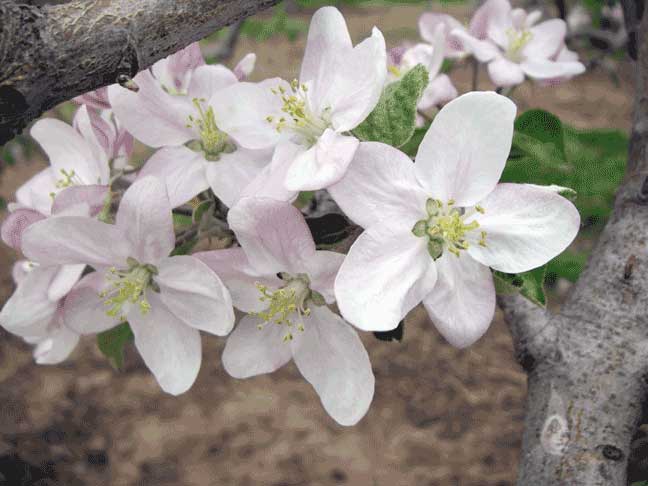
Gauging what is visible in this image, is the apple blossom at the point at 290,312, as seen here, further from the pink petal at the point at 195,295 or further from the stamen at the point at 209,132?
the stamen at the point at 209,132

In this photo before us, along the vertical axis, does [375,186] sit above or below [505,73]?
above

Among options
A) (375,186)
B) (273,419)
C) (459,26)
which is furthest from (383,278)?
(273,419)

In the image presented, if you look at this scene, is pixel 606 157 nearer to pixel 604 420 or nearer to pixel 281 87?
pixel 604 420

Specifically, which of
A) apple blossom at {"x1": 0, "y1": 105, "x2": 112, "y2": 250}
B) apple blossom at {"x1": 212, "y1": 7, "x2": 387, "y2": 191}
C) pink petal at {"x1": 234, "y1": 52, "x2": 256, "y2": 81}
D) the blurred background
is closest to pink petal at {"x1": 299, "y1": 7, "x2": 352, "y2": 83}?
apple blossom at {"x1": 212, "y1": 7, "x2": 387, "y2": 191}


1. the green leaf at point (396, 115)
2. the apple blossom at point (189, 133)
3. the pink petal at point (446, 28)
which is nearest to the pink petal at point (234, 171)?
the apple blossom at point (189, 133)

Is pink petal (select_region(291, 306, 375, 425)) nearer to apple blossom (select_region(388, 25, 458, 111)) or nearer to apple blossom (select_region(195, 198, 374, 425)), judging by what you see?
apple blossom (select_region(195, 198, 374, 425))

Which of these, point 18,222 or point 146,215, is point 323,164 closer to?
point 146,215
